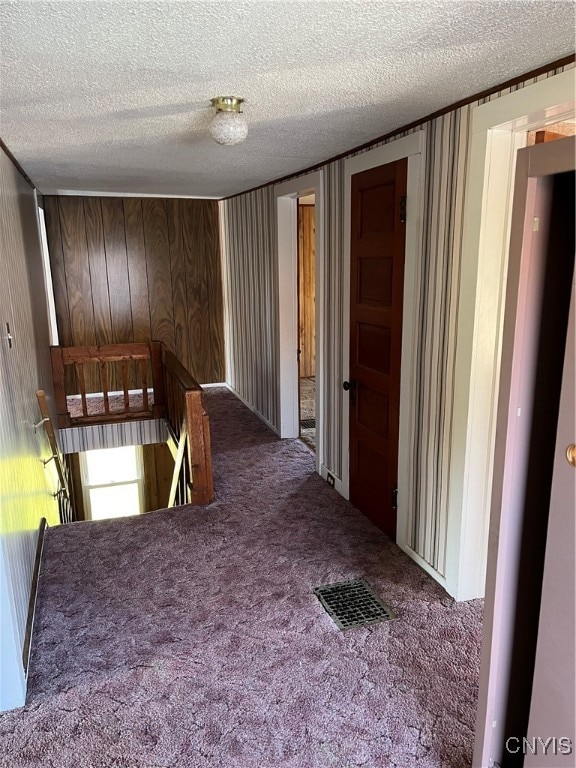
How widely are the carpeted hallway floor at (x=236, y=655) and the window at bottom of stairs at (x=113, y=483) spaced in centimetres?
277

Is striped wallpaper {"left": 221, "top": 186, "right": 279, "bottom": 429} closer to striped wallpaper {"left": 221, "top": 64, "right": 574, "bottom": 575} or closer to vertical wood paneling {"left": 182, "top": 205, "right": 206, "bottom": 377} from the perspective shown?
vertical wood paneling {"left": 182, "top": 205, "right": 206, "bottom": 377}

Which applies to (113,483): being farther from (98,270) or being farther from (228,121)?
(228,121)

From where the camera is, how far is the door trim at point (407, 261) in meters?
2.59

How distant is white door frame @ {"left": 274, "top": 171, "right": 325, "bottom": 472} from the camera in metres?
3.79

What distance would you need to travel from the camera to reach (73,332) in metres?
6.19

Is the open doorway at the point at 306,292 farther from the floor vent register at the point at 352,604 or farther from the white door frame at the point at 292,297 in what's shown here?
the floor vent register at the point at 352,604

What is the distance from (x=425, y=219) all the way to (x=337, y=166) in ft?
3.65

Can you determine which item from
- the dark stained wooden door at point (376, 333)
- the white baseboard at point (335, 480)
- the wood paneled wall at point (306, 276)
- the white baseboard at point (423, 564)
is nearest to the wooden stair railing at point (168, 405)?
the white baseboard at point (335, 480)

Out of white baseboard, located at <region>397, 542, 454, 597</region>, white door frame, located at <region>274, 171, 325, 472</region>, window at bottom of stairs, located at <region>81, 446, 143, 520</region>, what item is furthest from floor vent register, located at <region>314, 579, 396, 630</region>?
window at bottom of stairs, located at <region>81, 446, 143, 520</region>

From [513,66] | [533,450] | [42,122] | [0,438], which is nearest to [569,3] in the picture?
[513,66]

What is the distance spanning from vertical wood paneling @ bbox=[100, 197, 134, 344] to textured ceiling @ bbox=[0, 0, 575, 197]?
3193 millimetres

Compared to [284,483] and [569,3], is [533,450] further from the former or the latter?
[284,483]

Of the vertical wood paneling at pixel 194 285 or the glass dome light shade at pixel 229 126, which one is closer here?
the glass dome light shade at pixel 229 126

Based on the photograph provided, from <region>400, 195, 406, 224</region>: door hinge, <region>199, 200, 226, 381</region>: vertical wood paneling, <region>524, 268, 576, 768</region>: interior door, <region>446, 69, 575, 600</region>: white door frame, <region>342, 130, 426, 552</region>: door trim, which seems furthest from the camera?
<region>199, 200, 226, 381</region>: vertical wood paneling
